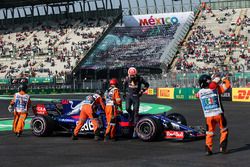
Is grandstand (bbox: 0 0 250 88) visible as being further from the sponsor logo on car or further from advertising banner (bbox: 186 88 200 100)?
the sponsor logo on car

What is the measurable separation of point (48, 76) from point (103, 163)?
47940 millimetres

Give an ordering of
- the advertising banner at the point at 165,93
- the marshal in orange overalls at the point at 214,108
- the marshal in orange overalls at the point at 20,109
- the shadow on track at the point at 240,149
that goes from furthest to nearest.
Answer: the advertising banner at the point at 165,93
the marshal in orange overalls at the point at 20,109
the shadow on track at the point at 240,149
the marshal in orange overalls at the point at 214,108

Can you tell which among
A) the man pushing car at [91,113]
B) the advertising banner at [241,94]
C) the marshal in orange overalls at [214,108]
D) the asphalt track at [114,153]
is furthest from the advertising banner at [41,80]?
the marshal in orange overalls at [214,108]

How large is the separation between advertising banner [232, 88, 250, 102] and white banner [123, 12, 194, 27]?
28868 millimetres

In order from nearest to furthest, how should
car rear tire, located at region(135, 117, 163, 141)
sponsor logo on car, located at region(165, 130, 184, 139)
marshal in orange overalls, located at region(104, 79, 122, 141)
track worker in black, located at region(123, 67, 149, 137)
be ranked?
sponsor logo on car, located at region(165, 130, 184, 139) < car rear tire, located at region(135, 117, 163, 141) < marshal in orange overalls, located at region(104, 79, 122, 141) < track worker in black, located at region(123, 67, 149, 137)

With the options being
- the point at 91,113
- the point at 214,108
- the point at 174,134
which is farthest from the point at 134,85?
the point at 214,108

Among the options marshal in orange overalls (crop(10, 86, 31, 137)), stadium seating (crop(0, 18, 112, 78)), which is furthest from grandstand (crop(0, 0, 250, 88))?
marshal in orange overalls (crop(10, 86, 31, 137))

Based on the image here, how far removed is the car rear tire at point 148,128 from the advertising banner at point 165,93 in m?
29.4

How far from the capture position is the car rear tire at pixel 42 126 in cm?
1338

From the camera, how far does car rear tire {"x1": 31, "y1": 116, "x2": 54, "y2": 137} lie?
1338 cm

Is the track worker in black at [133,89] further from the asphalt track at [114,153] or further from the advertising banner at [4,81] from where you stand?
the advertising banner at [4,81]

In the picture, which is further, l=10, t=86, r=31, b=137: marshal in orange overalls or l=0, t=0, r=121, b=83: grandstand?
l=0, t=0, r=121, b=83: grandstand

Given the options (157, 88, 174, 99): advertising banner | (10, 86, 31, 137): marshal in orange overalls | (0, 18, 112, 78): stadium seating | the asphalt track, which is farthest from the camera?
(0, 18, 112, 78): stadium seating

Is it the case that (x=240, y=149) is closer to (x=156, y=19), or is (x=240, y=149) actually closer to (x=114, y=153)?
(x=114, y=153)
